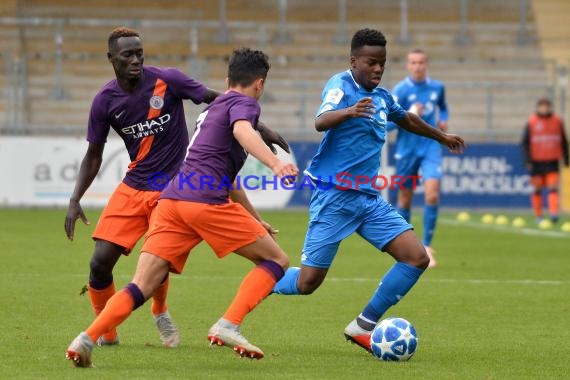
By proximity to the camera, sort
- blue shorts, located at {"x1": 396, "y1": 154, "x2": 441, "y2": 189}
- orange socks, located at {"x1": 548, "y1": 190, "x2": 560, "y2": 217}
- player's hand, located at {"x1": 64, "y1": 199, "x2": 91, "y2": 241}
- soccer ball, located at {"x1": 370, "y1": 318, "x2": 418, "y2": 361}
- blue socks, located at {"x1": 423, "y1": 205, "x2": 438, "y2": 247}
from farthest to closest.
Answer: orange socks, located at {"x1": 548, "y1": 190, "x2": 560, "y2": 217}
blue socks, located at {"x1": 423, "y1": 205, "x2": 438, "y2": 247}
blue shorts, located at {"x1": 396, "y1": 154, "x2": 441, "y2": 189}
player's hand, located at {"x1": 64, "y1": 199, "x2": 91, "y2": 241}
soccer ball, located at {"x1": 370, "y1": 318, "x2": 418, "y2": 361}

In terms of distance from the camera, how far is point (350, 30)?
28797 mm

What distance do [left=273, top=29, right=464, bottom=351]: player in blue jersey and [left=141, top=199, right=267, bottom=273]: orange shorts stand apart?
993 mm

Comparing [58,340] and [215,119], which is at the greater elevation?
[215,119]

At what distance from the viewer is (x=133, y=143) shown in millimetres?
7938

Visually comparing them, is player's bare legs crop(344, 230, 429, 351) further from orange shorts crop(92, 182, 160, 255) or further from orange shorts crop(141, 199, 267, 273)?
orange shorts crop(92, 182, 160, 255)

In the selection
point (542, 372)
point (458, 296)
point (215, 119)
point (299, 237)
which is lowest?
point (299, 237)

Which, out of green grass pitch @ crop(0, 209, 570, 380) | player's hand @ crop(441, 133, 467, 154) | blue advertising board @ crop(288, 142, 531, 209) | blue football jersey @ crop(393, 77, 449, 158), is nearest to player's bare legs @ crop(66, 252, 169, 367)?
green grass pitch @ crop(0, 209, 570, 380)

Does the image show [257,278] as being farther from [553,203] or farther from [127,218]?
[553,203]

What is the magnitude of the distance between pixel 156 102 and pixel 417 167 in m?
6.85

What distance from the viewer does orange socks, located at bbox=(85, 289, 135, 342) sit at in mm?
6699

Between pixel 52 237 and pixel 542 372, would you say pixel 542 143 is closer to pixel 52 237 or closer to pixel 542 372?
pixel 52 237

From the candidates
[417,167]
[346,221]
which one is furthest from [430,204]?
[346,221]

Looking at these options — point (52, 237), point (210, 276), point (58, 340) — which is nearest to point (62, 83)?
point (52, 237)

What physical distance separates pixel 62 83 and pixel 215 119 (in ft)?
65.9
